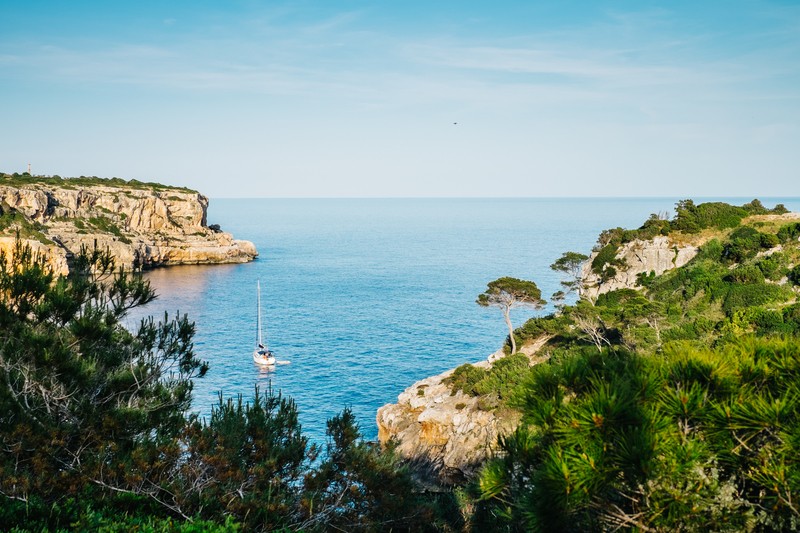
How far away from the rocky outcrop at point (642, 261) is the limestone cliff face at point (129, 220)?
67.5 m

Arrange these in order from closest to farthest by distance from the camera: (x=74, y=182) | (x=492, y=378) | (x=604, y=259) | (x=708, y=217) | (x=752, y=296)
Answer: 1. (x=492, y=378)
2. (x=752, y=296)
3. (x=604, y=259)
4. (x=708, y=217)
5. (x=74, y=182)

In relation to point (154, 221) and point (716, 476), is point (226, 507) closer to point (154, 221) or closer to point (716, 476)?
point (716, 476)

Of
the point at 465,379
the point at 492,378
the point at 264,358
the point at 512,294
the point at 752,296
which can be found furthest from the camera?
the point at 264,358

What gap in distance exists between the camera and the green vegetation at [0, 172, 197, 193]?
104 metres

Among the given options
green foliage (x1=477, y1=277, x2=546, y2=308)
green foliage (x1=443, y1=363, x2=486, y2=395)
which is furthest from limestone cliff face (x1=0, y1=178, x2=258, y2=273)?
green foliage (x1=443, y1=363, x2=486, y2=395)

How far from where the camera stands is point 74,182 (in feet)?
377

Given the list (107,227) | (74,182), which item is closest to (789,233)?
(107,227)

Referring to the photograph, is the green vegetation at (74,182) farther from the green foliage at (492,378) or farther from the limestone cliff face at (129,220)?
the green foliage at (492,378)

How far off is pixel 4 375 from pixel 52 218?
94952 mm

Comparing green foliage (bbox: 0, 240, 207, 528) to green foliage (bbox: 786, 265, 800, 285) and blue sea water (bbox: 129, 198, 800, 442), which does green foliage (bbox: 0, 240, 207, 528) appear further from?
green foliage (bbox: 786, 265, 800, 285)

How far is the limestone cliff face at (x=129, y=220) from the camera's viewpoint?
89750 mm

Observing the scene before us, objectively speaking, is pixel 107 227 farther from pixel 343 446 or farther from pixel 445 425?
pixel 343 446

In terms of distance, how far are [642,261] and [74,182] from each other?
108066 mm

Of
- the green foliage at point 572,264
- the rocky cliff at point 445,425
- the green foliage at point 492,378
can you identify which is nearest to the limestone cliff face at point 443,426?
the rocky cliff at point 445,425
